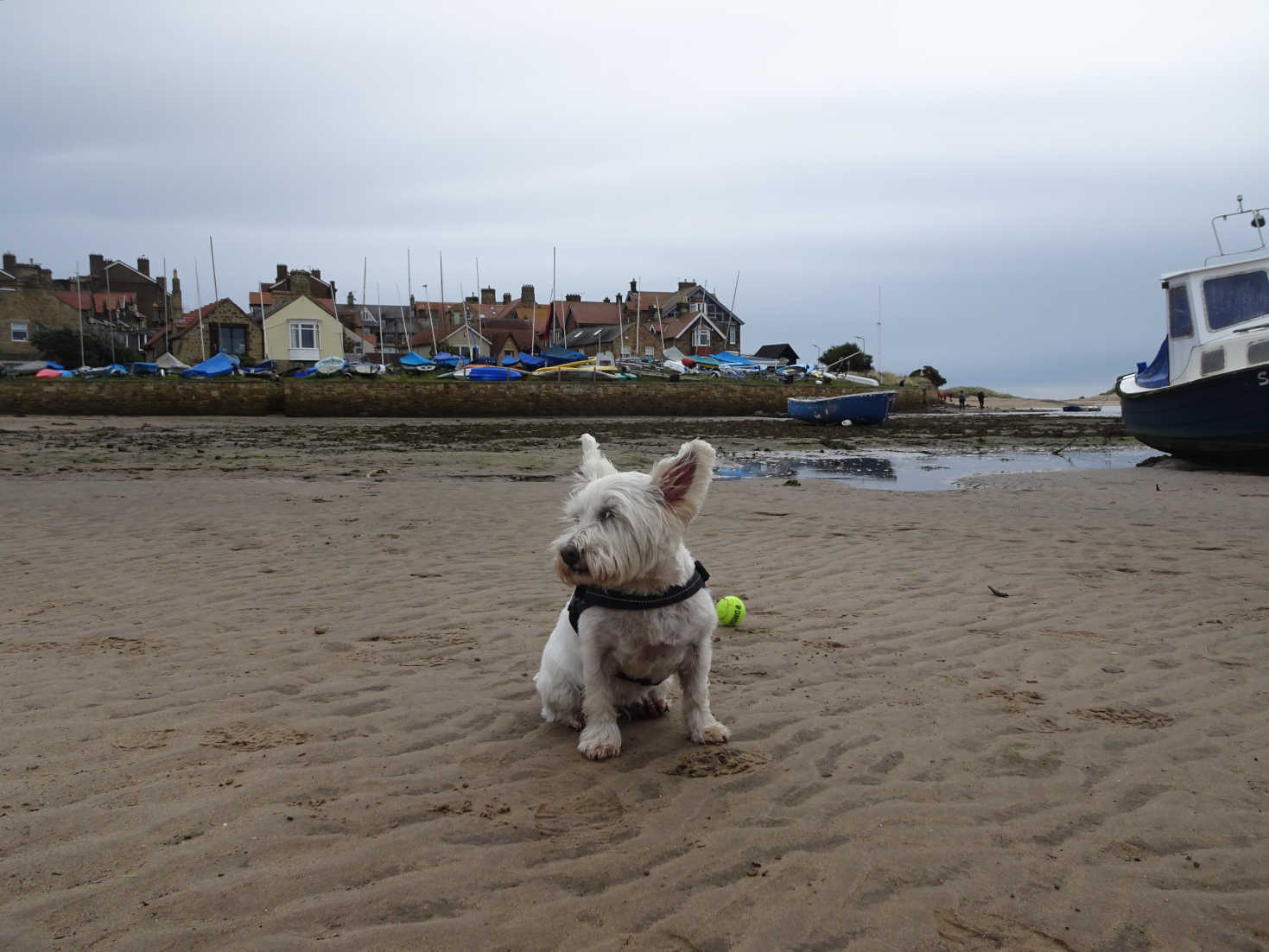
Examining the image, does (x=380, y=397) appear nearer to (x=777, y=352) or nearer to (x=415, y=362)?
(x=415, y=362)

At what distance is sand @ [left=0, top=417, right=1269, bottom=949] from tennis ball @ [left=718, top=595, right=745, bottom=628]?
129 millimetres

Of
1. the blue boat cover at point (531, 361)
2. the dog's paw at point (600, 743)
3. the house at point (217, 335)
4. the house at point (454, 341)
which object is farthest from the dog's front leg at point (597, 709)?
the house at point (454, 341)

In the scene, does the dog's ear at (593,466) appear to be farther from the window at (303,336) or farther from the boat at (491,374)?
the window at (303,336)

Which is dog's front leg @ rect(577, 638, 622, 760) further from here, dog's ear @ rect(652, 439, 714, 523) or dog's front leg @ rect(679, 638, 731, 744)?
dog's ear @ rect(652, 439, 714, 523)

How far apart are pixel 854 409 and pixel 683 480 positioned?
33.0 meters

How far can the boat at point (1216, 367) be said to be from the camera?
15.9 meters

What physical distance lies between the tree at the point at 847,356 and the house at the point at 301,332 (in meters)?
44.8

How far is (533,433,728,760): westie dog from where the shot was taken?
3918mm

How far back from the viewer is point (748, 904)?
2977 millimetres

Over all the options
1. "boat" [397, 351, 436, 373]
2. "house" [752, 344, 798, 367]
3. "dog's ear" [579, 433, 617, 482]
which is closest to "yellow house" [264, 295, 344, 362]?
"boat" [397, 351, 436, 373]

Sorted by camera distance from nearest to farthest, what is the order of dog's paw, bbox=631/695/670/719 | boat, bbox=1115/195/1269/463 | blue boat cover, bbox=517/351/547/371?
1. dog's paw, bbox=631/695/670/719
2. boat, bbox=1115/195/1269/463
3. blue boat cover, bbox=517/351/547/371

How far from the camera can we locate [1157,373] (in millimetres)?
20266

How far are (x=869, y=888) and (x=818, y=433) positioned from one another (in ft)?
95.4

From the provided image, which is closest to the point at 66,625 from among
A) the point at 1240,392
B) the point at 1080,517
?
the point at 1080,517
